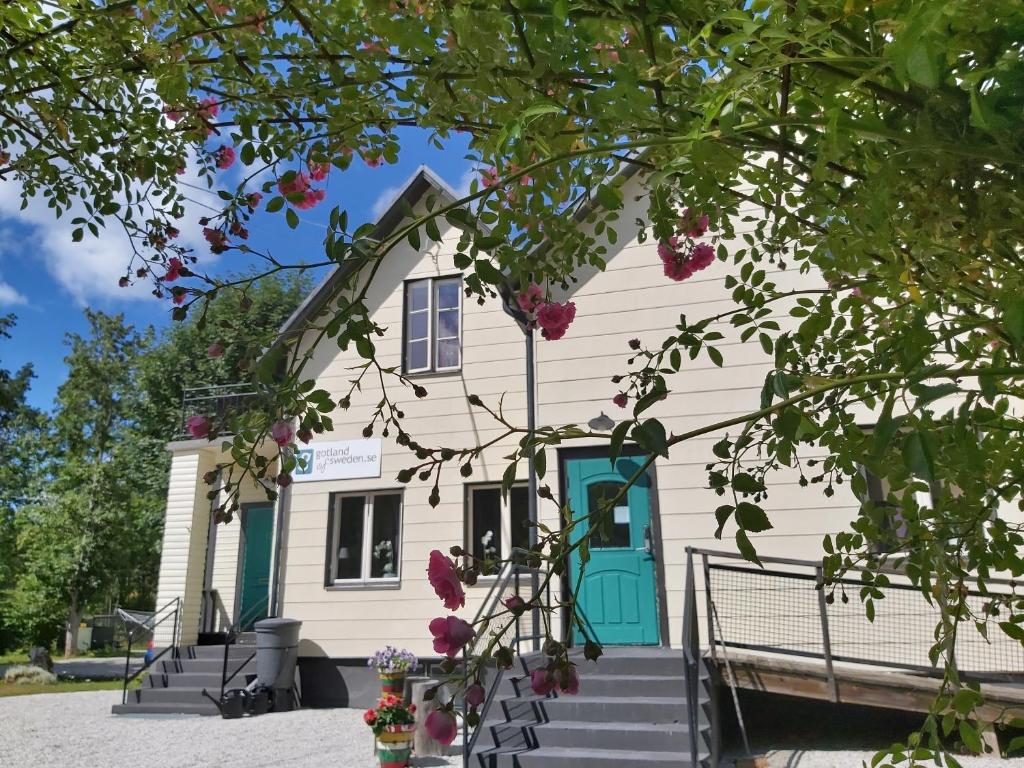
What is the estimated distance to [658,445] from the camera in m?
1.06

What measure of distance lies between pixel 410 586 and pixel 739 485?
830cm

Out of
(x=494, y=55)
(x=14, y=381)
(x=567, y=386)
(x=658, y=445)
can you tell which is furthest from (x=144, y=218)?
(x=14, y=381)

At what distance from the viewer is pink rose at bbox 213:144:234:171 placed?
3.16 m

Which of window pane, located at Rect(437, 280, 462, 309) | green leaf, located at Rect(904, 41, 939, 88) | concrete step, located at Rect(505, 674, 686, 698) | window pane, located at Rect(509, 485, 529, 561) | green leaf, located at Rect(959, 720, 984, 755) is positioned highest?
window pane, located at Rect(437, 280, 462, 309)

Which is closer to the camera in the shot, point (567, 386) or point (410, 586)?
point (567, 386)

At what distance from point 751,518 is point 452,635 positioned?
53 cm

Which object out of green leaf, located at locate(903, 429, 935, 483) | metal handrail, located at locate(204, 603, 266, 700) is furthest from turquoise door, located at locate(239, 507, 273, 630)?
green leaf, located at locate(903, 429, 935, 483)

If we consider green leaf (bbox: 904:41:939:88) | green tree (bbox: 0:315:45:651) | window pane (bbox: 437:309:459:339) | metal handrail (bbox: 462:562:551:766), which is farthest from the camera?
green tree (bbox: 0:315:45:651)

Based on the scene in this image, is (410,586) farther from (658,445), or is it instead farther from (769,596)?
(658,445)

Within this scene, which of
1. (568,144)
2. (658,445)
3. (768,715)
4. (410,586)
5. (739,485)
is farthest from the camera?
(410,586)

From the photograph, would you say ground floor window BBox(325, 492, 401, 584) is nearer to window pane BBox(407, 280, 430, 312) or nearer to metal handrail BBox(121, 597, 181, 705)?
window pane BBox(407, 280, 430, 312)

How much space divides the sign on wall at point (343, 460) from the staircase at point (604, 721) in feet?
12.7

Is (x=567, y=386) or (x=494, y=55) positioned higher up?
(x=567, y=386)

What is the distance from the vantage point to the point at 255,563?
43.4ft
